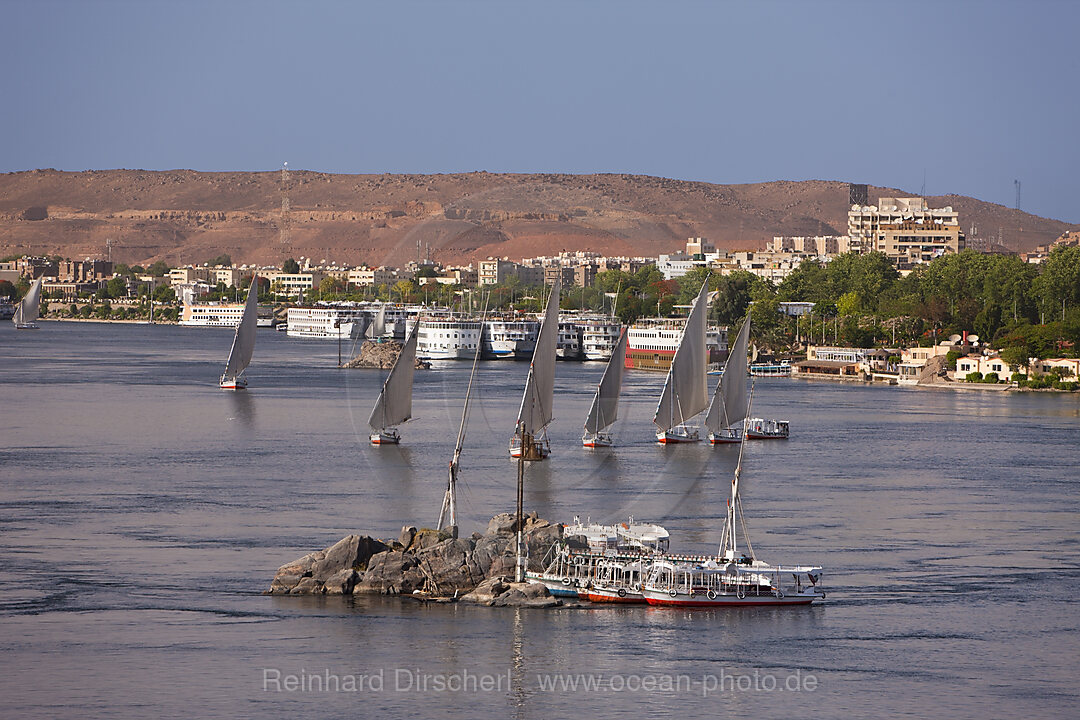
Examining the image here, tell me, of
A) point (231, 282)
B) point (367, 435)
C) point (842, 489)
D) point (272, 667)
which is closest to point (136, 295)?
point (231, 282)

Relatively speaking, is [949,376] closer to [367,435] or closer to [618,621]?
[367,435]

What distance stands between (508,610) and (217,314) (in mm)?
107830

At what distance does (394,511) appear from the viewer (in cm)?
2452

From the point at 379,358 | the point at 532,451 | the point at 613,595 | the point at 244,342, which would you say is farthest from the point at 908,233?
the point at 613,595

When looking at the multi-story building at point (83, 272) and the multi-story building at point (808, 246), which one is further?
the multi-story building at point (83, 272)

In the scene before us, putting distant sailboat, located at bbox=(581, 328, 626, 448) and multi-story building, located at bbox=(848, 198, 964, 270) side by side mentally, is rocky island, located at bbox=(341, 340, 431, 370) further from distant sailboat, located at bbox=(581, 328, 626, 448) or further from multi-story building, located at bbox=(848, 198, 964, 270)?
multi-story building, located at bbox=(848, 198, 964, 270)

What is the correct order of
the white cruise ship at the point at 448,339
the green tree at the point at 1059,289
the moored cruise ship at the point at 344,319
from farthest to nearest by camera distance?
the moored cruise ship at the point at 344,319 < the white cruise ship at the point at 448,339 < the green tree at the point at 1059,289

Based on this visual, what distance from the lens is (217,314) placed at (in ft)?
406

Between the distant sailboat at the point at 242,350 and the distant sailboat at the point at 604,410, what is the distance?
60.6 feet

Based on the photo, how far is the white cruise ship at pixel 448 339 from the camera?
71688 millimetres

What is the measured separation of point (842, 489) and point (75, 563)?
13109 millimetres

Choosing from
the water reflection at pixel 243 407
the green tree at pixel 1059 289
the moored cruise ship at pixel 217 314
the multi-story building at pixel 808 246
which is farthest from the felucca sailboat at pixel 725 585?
the multi-story building at pixel 808 246

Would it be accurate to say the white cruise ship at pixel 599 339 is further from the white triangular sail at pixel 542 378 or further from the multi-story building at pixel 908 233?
the white triangular sail at pixel 542 378

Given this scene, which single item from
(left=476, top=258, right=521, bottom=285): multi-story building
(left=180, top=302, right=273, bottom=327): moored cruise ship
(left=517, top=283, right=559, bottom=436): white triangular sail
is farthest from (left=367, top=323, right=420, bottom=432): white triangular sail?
(left=180, top=302, right=273, bottom=327): moored cruise ship
